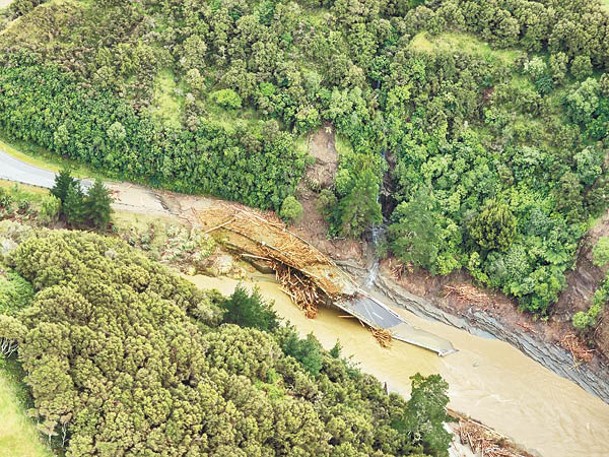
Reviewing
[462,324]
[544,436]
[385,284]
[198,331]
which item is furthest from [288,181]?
[544,436]

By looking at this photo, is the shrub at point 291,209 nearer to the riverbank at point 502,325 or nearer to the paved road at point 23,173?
the riverbank at point 502,325

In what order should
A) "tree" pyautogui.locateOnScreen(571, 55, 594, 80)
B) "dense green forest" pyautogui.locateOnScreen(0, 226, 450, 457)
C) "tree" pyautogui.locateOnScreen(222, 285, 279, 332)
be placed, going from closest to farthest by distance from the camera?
"dense green forest" pyautogui.locateOnScreen(0, 226, 450, 457), "tree" pyautogui.locateOnScreen(222, 285, 279, 332), "tree" pyautogui.locateOnScreen(571, 55, 594, 80)

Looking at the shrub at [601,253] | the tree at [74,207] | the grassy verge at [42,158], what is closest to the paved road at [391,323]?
the shrub at [601,253]

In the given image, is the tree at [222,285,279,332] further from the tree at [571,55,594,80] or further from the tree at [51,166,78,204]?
the tree at [571,55,594,80]

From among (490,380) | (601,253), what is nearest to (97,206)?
(490,380)

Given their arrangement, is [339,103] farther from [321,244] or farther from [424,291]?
[424,291]

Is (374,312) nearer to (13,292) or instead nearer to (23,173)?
(13,292)

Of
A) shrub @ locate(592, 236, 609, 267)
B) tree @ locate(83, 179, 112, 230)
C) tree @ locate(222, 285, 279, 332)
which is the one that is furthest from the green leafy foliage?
shrub @ locate(592, 236, 609, 267)
